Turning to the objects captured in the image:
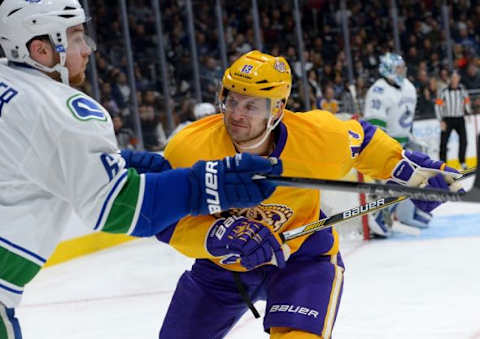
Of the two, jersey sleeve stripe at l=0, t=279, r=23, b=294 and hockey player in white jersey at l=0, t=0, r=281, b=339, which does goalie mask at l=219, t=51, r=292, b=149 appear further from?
jersey sleeve stripe at l=0, t=279, r=23, b=294

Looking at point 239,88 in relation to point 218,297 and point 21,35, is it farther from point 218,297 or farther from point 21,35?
point 21,35

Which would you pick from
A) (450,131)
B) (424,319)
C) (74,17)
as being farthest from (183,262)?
(450,131)

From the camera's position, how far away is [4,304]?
5.58ft

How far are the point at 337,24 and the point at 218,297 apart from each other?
1013cm

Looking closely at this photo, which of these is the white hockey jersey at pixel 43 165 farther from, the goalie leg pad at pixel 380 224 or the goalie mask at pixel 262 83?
the goalie leg pad at pixel 380 224

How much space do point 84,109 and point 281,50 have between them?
9.88 metres

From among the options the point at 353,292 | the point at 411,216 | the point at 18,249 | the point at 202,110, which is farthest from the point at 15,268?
the point at 202,110

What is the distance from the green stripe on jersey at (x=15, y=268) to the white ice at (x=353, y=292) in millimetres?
1938

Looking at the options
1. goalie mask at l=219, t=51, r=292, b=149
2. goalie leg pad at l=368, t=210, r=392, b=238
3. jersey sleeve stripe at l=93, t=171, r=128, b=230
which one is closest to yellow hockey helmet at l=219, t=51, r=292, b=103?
goalie mask at l=219, t=51, r=292, b=149

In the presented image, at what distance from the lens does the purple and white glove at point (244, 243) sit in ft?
6.96

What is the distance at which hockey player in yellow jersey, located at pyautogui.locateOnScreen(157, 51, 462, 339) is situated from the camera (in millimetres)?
2266

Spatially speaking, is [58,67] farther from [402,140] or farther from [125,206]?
[402,140]

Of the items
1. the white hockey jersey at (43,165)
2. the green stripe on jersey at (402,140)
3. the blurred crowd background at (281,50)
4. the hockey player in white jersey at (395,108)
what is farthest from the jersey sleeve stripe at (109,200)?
the blurred crowd background at (281,50)

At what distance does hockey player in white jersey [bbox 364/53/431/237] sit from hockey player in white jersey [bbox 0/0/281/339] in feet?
14.5
